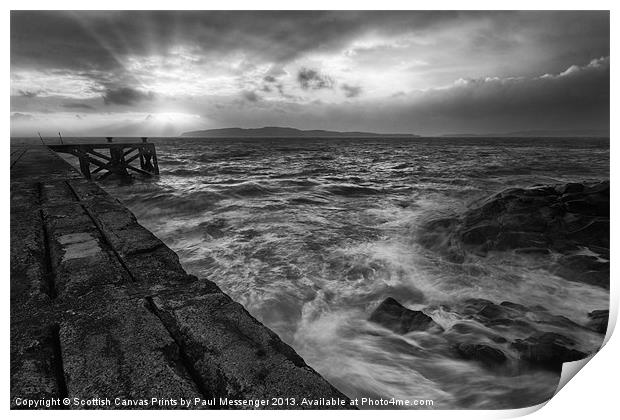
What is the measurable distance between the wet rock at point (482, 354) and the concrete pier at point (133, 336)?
7.12 feet

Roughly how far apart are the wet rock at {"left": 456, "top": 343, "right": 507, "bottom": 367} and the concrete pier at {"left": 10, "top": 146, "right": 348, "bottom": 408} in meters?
2.17

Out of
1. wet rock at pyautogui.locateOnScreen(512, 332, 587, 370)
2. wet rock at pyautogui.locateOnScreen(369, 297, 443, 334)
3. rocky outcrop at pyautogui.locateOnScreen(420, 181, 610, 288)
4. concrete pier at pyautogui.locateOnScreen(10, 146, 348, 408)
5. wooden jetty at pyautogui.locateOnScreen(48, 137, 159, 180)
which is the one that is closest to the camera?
concrete pier at pyautogui.locateOnScreen(10, 146, 348, 408)

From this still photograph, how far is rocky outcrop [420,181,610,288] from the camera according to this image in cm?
543

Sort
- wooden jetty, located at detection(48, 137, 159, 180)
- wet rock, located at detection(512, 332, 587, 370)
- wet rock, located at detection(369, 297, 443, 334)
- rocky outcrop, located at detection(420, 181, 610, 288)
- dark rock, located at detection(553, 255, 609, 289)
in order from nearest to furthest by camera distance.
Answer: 1. wet rock, located at detection(512, 332, 587, 370)
2. wet rock, located at detection(369, 297, 443, 334)
3. dark rock, located at detection(553, 255, 609, 289)
4. rocky outcrop, located at detection(420, 181, 610, 288)
5. wooden jetty, located at detection(48, 137, 159, 180)

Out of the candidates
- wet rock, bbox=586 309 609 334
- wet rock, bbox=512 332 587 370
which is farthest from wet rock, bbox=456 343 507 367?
wet rock, bbox=586 309 609 334

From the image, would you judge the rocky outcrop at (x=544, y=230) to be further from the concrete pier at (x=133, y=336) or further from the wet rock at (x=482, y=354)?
the concrete pier at (x=133, y=336)

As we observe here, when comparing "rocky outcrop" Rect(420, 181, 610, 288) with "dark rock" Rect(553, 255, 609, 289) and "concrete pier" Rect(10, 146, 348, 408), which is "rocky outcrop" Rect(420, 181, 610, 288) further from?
"concrete pier" Rect(10, 146, 348, 408)

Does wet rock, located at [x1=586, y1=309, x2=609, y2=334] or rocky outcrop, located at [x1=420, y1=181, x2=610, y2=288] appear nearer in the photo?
wet rock, located at [x1=586, y1=309, x2=609, y2=334]

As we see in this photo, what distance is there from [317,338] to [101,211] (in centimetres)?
399

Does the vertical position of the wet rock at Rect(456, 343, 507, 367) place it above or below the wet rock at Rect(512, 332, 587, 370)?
below

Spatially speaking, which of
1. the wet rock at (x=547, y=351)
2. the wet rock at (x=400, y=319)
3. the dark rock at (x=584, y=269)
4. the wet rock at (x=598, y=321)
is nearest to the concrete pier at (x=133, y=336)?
the wet rock at (x=400, y=319)

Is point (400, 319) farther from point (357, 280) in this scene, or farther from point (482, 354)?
point (357, 280)

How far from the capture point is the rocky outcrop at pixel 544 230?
17.8 ft

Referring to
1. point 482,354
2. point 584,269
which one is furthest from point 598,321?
point 482,354
